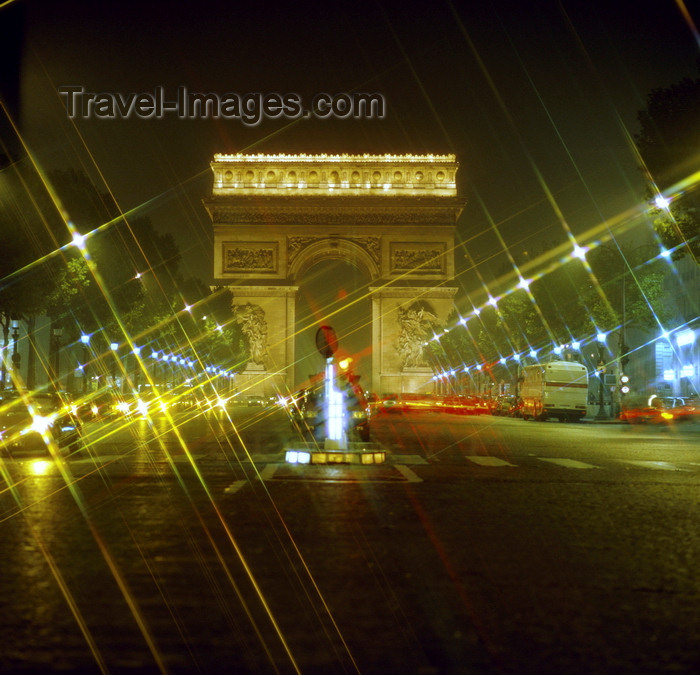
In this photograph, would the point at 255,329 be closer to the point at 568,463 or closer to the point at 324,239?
the point at 324,239

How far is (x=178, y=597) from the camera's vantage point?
5855 millimetres

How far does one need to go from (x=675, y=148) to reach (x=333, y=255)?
50107mm

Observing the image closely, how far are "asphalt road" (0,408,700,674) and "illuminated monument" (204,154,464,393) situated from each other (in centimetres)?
6235

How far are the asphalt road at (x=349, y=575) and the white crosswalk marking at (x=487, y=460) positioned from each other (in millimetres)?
3206

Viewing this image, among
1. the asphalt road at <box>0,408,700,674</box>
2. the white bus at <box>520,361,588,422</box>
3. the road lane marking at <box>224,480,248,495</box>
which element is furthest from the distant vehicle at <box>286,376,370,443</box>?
the white bus at <box>520,361,588,422</box>

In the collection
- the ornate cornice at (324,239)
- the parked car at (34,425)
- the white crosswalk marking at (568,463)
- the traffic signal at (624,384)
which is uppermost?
the ornate cornice at (324,239)

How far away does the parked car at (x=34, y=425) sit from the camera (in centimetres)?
2002

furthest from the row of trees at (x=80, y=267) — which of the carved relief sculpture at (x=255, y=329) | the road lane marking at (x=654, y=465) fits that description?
the road lane marking at (x=654, y=465)

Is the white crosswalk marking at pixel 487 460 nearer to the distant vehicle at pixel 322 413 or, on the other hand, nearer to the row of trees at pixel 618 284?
the distant vehicle at pixel 322 413

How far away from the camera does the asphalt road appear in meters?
4.70

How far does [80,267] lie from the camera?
1908 inches

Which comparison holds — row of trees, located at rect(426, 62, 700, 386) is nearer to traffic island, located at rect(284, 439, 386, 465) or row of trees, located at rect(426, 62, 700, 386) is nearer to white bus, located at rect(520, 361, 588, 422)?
white bus, located at rect(520, 361, 588, 422)

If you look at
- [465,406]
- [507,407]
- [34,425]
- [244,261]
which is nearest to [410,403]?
[465,406]

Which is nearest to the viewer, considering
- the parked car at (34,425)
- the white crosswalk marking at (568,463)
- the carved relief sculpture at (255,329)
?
the white crosswalk marking at (568,463)
